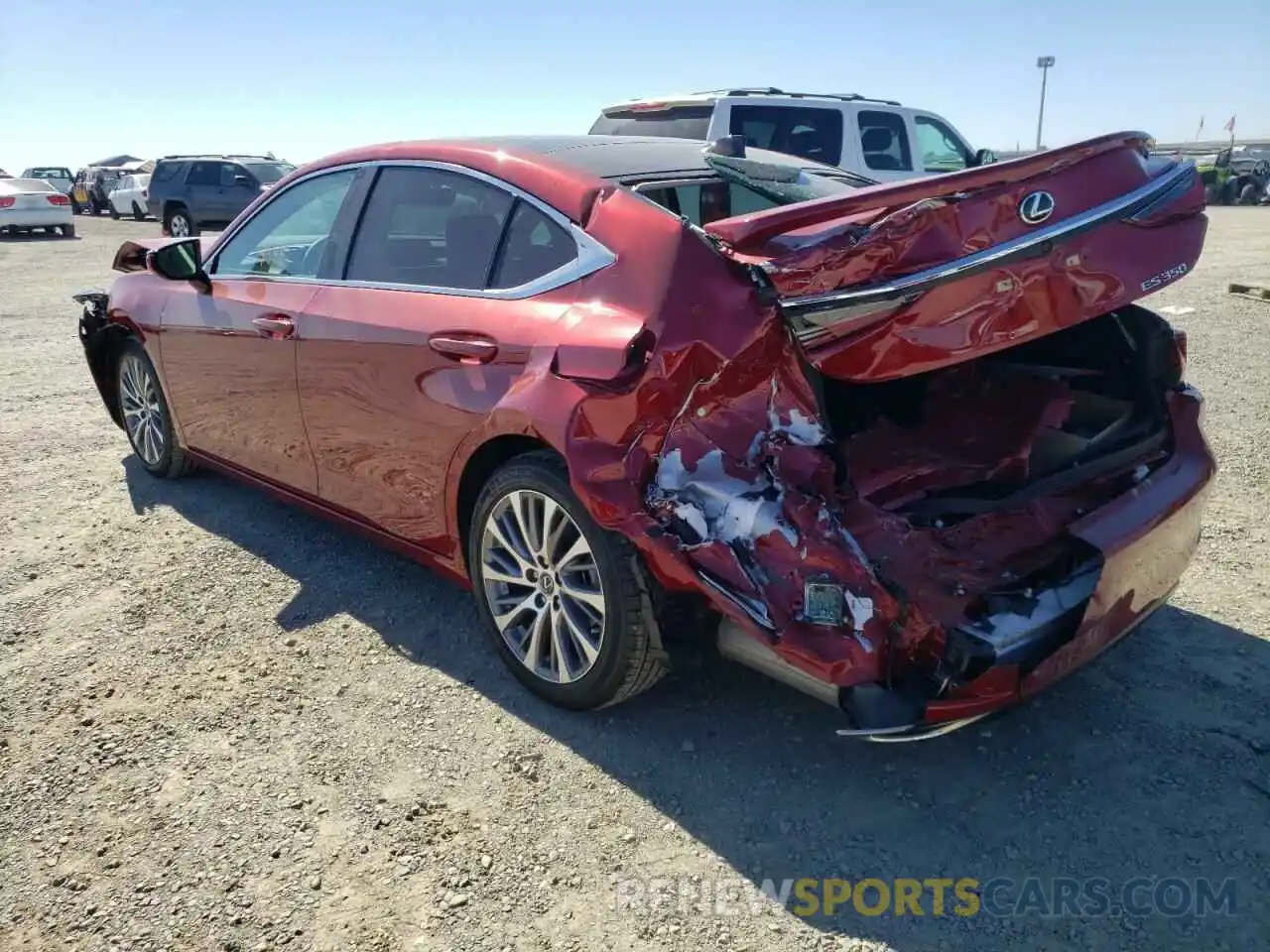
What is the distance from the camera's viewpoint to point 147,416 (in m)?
5.08

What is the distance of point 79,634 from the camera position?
142 inches

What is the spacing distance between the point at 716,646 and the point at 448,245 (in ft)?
5.36

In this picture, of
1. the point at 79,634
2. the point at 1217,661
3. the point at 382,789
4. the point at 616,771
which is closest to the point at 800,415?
the point at 616,771

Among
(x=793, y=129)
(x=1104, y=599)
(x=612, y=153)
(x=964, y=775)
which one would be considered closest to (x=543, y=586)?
(x=964, y=775)

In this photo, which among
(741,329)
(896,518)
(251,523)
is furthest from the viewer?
(251,523)

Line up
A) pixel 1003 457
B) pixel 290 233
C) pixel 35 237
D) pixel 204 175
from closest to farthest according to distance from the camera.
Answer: pixel 1003 457, pixel 290 233, pixel 204 175, pixel 35 237

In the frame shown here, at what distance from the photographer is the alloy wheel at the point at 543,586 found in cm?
287

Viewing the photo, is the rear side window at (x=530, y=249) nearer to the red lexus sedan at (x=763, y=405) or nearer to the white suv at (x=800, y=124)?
the red lexus sedan at (x=763, y=405)

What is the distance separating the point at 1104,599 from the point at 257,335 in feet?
10.5

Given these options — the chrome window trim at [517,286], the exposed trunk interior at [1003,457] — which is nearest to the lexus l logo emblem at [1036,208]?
the exposed trunk interior at [1003,457]

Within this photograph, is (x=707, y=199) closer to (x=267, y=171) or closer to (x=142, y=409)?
(x=142, y=409)

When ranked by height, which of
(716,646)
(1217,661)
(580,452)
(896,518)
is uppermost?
(580,452)

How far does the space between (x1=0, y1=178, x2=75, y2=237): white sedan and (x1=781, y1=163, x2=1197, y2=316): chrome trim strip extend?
1032 inches

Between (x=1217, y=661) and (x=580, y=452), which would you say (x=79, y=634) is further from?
(x=1217, y=661)
